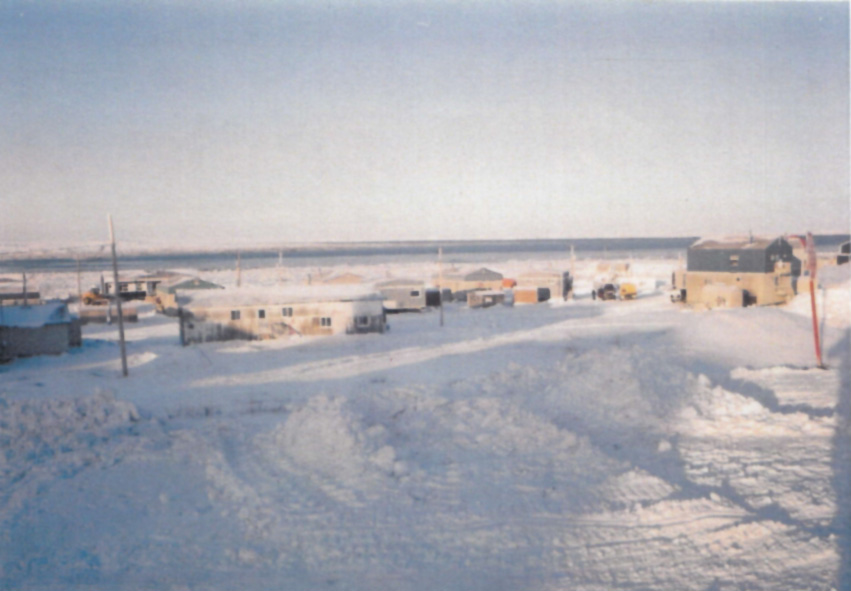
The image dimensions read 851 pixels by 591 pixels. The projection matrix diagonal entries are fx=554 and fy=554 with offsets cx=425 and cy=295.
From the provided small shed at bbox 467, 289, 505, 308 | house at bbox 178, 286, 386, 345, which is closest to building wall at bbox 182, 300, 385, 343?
house at bbox 178, 286, 386, 345

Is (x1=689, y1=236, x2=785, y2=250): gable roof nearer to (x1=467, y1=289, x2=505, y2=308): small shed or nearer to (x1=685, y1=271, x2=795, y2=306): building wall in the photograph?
(x1=685, y1=271, x2=795, y2=306): building wall

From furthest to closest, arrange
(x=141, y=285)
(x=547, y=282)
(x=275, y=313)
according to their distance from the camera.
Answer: (x=547, y=282) < (x=141, y=285) < (x=275, y=313)

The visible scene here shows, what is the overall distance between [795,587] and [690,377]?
810 cm

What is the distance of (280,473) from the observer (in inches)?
302

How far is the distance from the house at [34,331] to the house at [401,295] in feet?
61.7

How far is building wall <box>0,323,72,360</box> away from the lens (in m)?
22.2

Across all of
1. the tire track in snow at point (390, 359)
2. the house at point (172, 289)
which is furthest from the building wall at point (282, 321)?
the house at point (172, 289)

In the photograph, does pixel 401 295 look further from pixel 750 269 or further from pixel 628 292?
pixel 750 269

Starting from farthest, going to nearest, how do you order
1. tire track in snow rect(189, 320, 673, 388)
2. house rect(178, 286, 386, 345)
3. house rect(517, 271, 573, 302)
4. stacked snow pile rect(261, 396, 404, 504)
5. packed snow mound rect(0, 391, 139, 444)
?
house rect(517, 271, 573, 302) < house rect(178, 286, 386, 345) < tire track in snow rect(189, 320, 673, 388) < packed snow mound rect(0, 391, 139, 444) < stacked snow pile rect(261, 396, 404, 504)

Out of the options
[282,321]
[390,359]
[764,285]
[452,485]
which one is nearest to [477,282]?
[764,285]

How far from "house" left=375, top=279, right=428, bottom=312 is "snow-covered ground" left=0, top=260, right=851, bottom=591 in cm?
2301

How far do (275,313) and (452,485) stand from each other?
19.9 meters

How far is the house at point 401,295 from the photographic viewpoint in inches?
1485

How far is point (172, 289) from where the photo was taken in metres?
39.0
